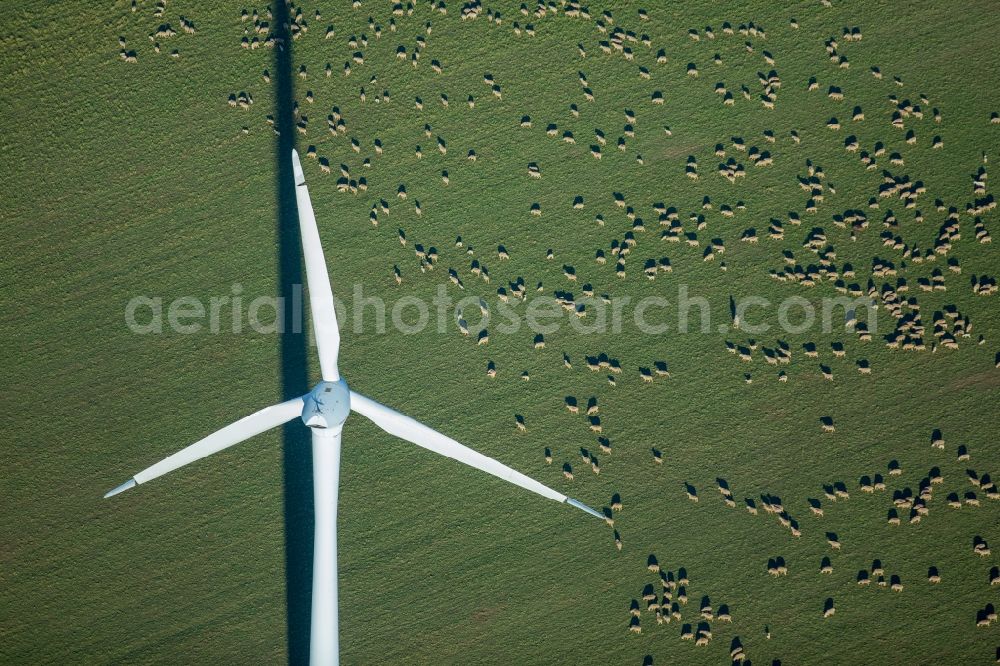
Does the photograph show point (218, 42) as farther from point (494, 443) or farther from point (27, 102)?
point (494, 443)

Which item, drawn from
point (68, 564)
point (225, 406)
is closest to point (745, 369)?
point (225, 406)

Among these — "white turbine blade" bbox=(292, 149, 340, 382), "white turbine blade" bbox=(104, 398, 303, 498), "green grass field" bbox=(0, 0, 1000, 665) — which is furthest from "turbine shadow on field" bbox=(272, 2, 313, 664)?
"white turbine blade" bbox=(292, 149, 340, 382)

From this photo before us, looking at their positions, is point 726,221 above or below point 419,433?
above

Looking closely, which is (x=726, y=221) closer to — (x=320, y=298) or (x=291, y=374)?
Answer: (x=320, y=298)

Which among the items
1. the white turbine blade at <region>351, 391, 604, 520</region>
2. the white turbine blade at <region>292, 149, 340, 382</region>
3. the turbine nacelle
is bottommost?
the white turbine blade at <region>351, 391, 604, 520</region>

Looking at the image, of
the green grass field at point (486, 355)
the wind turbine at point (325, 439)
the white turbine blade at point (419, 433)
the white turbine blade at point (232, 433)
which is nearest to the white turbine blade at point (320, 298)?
the wind turbine at point (325, 439)

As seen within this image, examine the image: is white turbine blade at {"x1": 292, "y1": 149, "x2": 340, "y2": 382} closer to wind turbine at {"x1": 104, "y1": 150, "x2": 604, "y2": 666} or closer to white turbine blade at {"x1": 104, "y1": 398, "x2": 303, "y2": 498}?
wind turbine at {"x1": 104, "y1": 150, "x2": 604, "y2": 666}

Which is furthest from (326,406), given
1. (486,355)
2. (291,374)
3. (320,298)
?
(486,355)
